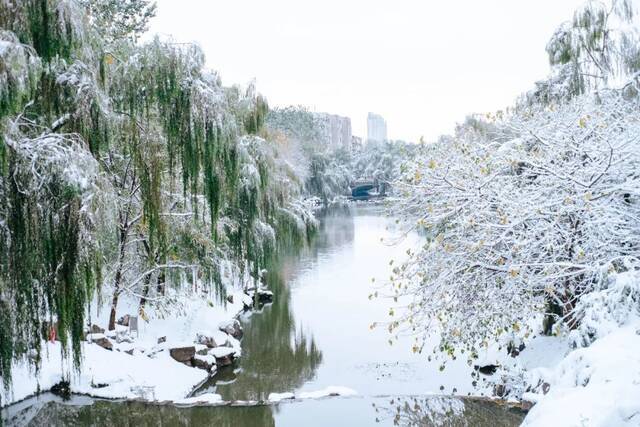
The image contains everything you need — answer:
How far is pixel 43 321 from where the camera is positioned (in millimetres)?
4617

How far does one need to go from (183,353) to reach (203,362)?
0.38m

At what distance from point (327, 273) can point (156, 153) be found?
14116 mm

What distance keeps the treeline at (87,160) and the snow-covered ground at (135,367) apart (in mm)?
758

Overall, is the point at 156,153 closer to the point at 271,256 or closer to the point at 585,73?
the point at 585,73

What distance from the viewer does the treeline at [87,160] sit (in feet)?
13.5

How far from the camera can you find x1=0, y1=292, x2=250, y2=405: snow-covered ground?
754 cm

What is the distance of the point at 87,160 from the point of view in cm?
429

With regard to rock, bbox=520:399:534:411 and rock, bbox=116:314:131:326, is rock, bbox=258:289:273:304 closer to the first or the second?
rock, bbox=116:314:131:326

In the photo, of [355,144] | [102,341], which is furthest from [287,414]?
[355,144]

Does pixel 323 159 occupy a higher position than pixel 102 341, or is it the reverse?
pixel 323 159

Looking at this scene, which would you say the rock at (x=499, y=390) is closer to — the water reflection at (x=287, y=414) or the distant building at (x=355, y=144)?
the water reflection at (x=287, y=414)

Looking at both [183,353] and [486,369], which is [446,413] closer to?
[486,369]

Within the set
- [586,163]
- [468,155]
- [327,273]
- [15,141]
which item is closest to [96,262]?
[15,141]

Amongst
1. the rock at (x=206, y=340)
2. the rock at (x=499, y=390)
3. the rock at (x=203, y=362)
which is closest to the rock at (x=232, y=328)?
the rock at (x=206, y=340)
